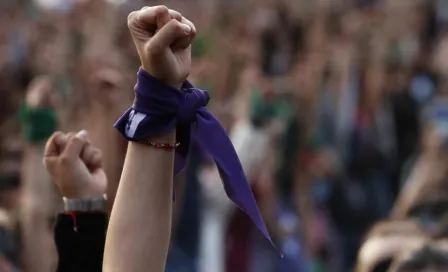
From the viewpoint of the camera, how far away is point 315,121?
9.42 meters

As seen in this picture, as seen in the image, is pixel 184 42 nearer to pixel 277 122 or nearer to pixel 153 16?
pixel 153 16

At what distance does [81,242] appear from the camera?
2.57 meters

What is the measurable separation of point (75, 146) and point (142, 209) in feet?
1.92

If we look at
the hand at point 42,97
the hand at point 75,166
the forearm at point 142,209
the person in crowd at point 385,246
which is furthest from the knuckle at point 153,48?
the hand at point 42,97

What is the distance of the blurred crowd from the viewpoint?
457cm

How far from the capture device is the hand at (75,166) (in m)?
2.56

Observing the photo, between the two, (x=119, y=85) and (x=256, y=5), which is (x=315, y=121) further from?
(x=119, y=85)

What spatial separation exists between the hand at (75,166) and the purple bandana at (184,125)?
0.43m

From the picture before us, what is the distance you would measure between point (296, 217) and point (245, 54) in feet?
6.66

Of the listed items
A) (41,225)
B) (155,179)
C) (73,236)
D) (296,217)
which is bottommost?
(296,217)

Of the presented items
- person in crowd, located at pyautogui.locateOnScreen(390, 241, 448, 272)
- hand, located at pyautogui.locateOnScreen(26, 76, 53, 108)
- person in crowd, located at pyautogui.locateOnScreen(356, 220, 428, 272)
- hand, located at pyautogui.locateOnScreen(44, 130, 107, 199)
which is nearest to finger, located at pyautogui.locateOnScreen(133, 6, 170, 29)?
hand, located at pyautogui.locateOnScreen(44, 130, 107, 199)

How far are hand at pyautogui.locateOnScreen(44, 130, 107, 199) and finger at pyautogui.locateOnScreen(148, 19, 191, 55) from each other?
0.63 metres

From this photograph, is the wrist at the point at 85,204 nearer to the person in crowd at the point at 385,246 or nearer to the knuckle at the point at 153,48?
the knuckle at the point at 153,48

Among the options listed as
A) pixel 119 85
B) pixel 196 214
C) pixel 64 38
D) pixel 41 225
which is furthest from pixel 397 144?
pixel 41 225
